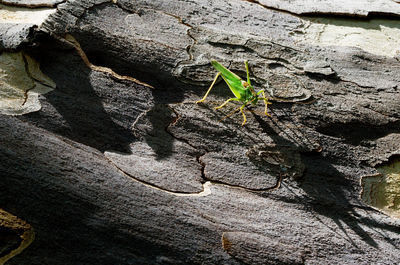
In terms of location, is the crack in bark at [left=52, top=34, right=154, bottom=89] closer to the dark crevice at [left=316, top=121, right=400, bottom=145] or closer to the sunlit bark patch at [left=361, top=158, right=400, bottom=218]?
the dark crevice at [left=316, top=121, right=400, bottom=145]

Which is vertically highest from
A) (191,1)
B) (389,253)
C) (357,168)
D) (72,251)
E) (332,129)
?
(191,1)

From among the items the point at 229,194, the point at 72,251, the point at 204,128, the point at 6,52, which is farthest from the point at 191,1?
the point at 72,251

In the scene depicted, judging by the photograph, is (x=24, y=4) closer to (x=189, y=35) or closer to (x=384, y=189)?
(x=189, y=35)

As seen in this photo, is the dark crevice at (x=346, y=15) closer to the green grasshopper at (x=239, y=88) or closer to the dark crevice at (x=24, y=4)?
the green grasshopper at (x=239, y=88)

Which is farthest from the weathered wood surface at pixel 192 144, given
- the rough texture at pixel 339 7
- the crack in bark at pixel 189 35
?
the rough texture at pixel 339 7

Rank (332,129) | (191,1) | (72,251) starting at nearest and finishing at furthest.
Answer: (72,251) < (332,129) < (191,1)

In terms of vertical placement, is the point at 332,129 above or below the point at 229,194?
above

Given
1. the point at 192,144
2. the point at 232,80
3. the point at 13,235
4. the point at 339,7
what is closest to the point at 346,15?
the point at 339,7

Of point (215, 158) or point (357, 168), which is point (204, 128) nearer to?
point (215, 158)
